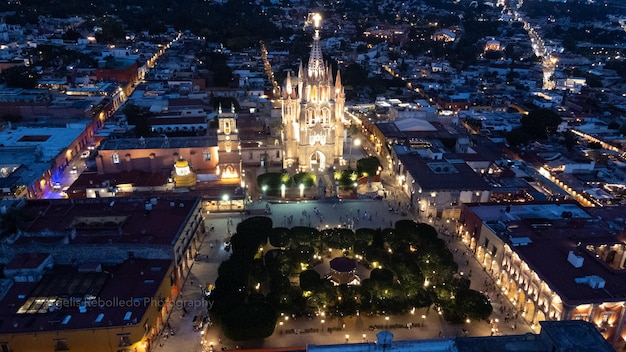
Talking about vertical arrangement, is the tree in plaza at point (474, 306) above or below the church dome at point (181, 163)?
below

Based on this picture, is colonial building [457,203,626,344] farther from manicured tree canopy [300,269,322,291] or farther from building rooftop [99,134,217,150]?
building rooftop [99,134,217,150]

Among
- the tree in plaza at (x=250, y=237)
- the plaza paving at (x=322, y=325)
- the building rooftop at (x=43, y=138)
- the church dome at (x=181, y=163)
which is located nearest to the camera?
the plaza paving at (x=322, y=325)

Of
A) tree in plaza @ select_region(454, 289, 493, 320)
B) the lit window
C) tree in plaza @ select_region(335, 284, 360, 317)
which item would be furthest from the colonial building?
the lit window

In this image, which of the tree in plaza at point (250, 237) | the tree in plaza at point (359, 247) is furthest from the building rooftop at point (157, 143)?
the tree in plaza at point (359, 247)

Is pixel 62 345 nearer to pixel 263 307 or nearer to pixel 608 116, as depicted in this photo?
pixel 263 307

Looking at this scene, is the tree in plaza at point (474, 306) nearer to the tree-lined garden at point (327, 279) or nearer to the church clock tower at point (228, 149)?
the tree-lined garden at point (327, 279)

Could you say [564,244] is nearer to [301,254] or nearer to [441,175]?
[441,175]
